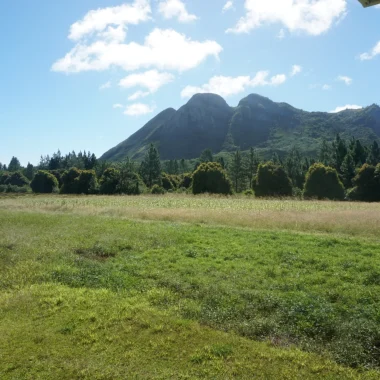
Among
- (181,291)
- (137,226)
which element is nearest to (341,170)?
(137,226)

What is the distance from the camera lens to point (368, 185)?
47500 millimetres

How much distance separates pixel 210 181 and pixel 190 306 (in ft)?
146

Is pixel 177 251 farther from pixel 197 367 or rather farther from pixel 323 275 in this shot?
pixel 197 367

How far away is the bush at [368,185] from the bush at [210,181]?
1885 centimetres

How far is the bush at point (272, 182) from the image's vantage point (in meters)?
50.9

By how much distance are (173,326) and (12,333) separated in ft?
11.9

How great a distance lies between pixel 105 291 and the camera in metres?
10.1

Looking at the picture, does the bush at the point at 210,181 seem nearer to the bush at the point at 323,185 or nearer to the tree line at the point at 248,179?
the tree line at the point at 248,179

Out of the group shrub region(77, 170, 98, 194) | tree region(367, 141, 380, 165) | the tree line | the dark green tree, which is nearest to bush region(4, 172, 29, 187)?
the tree line

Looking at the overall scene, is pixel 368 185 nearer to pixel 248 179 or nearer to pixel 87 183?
pixel 248 179

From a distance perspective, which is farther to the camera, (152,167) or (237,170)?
(237,170)

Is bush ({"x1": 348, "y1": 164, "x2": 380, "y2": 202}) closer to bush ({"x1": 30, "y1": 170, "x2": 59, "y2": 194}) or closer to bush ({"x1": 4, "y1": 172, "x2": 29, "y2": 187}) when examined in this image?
bush ({"x1": 30, "y1": 170, "x2": 59, "y2": 194})

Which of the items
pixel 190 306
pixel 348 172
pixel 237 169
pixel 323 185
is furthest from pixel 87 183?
pixel 190 306

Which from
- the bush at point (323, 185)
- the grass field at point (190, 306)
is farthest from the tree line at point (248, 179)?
the grass field at point (190, 306)
